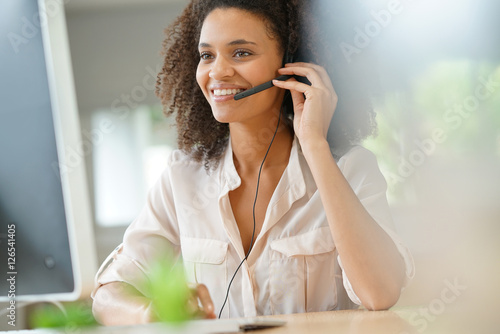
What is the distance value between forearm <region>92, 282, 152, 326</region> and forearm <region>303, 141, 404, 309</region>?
41cm

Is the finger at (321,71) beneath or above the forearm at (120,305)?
above

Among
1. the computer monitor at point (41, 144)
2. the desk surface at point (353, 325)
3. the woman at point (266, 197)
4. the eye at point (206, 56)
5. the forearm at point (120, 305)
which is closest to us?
the computer monitor at point (41, 144)

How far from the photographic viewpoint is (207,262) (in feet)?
4.29

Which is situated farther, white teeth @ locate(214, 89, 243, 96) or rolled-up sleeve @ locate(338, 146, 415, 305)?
white teeth @ locate(214, 89, 243, 96)

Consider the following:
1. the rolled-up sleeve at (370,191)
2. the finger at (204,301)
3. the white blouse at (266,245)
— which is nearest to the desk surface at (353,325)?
the finger at (204,301)

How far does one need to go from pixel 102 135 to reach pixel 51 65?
568cm

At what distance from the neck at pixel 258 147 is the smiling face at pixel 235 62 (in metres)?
0.06

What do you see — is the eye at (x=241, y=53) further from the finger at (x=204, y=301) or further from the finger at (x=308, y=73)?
the finger at (x=204, y=301)

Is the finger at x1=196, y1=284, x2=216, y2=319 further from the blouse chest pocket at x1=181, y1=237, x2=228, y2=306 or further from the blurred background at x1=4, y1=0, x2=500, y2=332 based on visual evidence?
the blurred background at x1=4, y1=0, x2=500, y2=332

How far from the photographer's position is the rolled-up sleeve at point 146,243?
3.96ft

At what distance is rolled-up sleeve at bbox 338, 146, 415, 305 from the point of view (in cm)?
112

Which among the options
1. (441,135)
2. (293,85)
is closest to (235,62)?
(293,85)

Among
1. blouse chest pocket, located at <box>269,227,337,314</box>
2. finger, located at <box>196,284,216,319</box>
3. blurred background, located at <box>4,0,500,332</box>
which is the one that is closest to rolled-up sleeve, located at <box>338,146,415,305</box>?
blouse chest pocket, located at <box>269,227,337,314</box>

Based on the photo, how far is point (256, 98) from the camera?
1342mm
